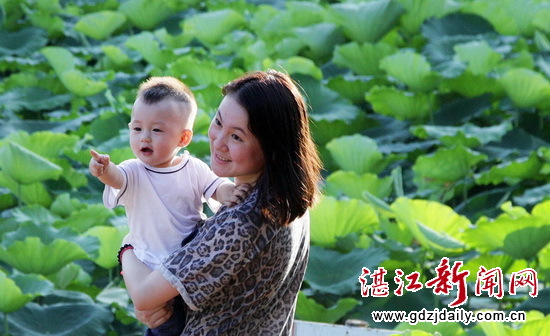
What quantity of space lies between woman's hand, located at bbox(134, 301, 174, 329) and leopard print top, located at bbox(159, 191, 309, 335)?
3cm

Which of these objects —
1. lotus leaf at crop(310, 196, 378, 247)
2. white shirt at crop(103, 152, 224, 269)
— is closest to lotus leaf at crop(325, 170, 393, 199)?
lotus leaf at crop(310, 196, 378, 247)

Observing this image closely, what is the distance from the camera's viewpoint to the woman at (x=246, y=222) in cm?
131

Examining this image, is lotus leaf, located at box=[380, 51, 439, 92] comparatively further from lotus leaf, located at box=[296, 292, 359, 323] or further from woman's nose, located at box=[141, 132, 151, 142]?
woman's nose, located at box=[141, 132, 151, 142]

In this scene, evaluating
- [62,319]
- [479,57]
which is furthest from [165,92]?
[479,57]

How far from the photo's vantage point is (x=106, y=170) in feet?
4.66

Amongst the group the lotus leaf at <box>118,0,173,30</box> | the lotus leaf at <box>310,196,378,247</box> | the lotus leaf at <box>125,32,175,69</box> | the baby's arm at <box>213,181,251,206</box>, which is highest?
the baby's arm at <box>213,181,251,206</box>

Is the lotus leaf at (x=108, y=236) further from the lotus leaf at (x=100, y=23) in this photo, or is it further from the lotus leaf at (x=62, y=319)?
the lotus leaf at (x=100, y=23)

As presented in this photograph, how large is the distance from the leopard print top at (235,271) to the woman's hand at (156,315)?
3cm

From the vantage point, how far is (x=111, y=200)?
147 cm

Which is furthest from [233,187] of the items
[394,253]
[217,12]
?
[217,12]

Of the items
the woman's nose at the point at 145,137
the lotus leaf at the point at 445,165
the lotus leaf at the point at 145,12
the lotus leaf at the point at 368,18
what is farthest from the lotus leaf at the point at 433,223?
the lotus leaf at the point at 145,12

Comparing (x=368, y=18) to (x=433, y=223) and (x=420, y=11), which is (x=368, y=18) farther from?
(x=433, y=223)

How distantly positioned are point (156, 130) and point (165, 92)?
54 mm

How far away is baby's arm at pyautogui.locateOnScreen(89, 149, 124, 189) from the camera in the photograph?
1404 millimetres
